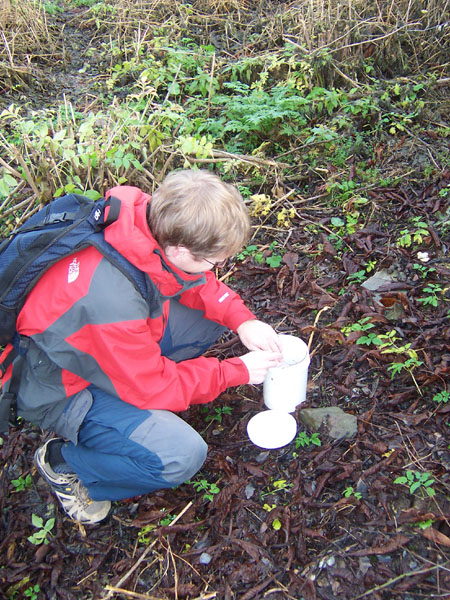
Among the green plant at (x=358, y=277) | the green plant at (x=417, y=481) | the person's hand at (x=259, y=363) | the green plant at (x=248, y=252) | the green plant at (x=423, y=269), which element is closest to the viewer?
the green plant at (x=417, y=481)

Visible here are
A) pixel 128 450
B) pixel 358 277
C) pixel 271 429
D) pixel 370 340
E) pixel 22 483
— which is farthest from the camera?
pixel 358 277

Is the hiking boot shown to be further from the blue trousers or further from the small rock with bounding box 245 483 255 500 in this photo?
the small rock with bounding box 245 483 255 500

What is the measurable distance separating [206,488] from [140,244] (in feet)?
4.08

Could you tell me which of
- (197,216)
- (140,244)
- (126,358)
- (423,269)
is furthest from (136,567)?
(423,269)

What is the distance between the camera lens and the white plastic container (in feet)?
7.90

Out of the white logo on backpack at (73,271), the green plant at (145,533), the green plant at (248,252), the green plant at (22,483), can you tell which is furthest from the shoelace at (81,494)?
the green plant at (248,252)

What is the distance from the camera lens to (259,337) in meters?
2.54

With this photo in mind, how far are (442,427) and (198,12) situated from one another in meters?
5.89

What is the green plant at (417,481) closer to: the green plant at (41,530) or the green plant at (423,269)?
the green plant at (423,269)

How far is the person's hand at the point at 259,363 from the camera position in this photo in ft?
7.84

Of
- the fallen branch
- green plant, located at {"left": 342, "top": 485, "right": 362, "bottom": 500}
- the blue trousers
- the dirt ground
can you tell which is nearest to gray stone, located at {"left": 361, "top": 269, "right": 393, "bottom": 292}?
the dirt ground

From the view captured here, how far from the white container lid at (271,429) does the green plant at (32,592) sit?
1164 millimetres

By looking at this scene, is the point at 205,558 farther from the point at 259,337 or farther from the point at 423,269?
the point at 423,269

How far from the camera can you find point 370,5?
491 cm
